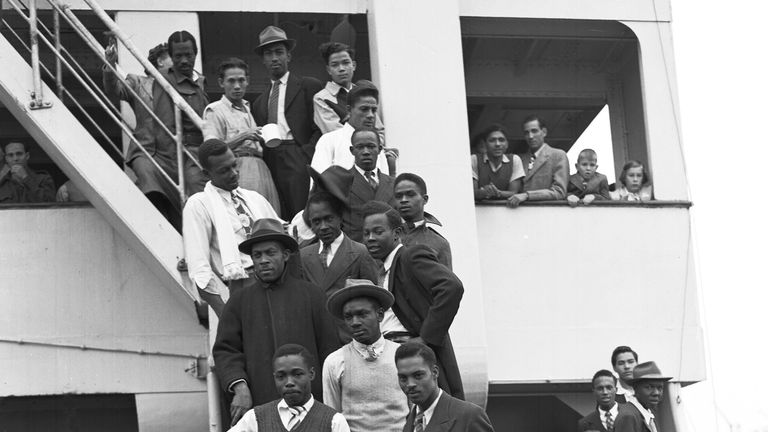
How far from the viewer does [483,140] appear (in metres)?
14.7

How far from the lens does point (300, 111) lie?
41.1 feet

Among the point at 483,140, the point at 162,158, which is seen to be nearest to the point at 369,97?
the point at 162,158

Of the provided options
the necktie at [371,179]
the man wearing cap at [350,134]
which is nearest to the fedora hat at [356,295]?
the necktie at [371,179]

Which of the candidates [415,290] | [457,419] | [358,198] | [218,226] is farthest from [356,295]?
[358,198]

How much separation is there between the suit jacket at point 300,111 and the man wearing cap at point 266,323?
2885mm

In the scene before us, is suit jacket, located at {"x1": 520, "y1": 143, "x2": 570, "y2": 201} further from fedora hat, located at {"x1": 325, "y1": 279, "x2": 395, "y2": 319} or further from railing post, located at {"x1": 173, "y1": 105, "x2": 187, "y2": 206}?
fedora hat, located at {"x1": 325, "y1": 279, "x2": 395, "y2": 319}

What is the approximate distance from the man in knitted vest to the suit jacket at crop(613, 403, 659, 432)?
3.00 m

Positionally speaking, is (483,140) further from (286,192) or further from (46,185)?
(46,185)

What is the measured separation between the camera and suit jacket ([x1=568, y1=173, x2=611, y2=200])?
49.2 ft

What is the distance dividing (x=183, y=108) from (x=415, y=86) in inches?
105

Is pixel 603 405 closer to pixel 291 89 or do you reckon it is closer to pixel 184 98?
pixel 291 89

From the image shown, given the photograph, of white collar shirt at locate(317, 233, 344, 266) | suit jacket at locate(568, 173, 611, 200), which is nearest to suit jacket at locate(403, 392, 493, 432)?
white collar shirt at locate(317, 233, 344, 266)

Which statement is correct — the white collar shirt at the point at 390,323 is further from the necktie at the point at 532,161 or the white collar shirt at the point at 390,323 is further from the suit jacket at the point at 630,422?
the necktie at the point at 532,161

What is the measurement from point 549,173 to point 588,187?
0.48 metres
